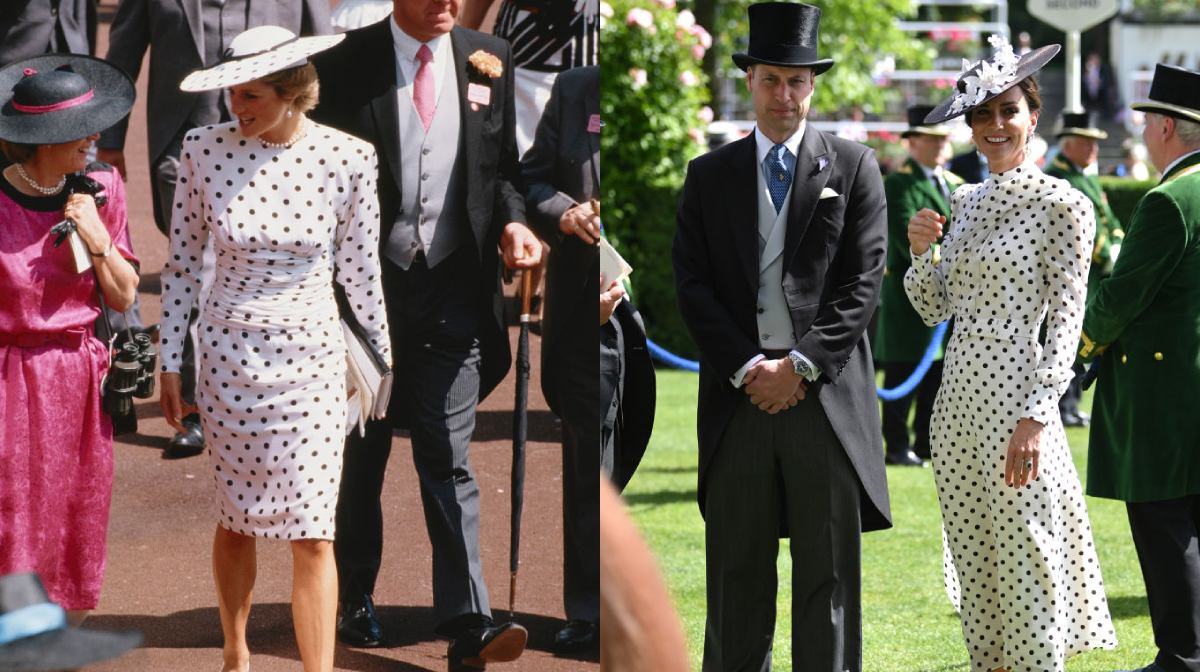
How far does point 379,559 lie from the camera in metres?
3.82

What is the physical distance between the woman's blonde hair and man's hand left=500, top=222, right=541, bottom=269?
56cm

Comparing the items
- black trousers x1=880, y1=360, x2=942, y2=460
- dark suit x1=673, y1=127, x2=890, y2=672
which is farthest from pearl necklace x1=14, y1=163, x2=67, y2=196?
black trousers x1=880, y1=360, x2=942, y2=460

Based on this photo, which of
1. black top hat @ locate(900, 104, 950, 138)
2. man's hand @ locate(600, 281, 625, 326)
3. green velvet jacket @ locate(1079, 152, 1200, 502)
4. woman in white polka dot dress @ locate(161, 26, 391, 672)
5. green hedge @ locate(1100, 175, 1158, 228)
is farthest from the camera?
green hedge @ locate(1100, 175, 1158, 228)

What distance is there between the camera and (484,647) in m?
3.89

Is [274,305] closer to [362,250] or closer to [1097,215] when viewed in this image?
[362,250]

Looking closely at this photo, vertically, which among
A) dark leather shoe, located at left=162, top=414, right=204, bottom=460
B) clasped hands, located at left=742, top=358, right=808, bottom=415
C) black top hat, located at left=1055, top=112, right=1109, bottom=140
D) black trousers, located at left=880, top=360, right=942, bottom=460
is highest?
dark leather shoe, located at left=162, top=414, right=204, bottom=460

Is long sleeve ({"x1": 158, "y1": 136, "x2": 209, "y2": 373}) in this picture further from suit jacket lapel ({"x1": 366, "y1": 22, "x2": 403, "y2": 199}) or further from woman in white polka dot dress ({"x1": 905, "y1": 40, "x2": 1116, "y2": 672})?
woman in white polka dot dress ({"x1": 905, "y1": 40, "x2": 1116, "y2": 672})

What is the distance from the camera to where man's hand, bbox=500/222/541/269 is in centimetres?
382

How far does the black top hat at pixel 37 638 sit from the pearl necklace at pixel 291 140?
4.54 feet

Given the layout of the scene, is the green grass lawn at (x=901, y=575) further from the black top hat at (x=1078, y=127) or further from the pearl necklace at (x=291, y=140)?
the pearl necklace at (x=291, y=140)

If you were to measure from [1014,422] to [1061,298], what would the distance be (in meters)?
0.38

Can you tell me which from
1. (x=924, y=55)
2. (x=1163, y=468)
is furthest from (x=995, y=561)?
(x=924, y=55)

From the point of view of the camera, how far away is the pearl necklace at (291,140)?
351cm

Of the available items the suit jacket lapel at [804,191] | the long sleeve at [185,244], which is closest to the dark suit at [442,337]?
the long sleeve at [185,244]
